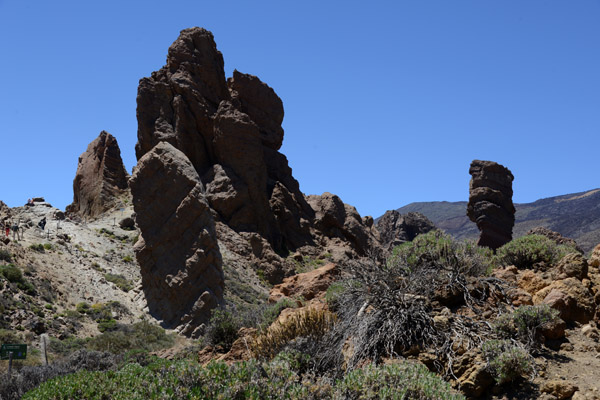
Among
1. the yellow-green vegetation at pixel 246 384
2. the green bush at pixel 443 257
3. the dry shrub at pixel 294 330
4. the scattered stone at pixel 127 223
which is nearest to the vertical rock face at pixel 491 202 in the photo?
the scattered stone at pixel 127 223

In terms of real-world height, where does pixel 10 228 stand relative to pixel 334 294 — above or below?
above

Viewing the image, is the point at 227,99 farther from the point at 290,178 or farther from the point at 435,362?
the point at 435,362

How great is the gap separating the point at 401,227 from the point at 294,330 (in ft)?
210

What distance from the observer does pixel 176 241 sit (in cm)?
2153

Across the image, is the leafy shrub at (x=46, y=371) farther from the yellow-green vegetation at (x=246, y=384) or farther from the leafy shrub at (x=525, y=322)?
the leafy shrub at (x=525, y=322)

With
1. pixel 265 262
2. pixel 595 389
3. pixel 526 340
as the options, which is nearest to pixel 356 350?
pixel 526 340

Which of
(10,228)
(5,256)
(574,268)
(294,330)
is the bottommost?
(294,330)

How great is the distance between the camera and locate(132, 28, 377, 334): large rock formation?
3884 cm

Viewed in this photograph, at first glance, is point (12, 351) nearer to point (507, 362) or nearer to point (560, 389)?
point (507, 362)

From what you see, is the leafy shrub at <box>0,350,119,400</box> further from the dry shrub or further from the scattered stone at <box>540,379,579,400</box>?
the scattered stone at <box>540,379,579,400</box>

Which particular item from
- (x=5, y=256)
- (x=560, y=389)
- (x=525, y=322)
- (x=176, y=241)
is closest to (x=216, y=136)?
(x=5, y=256)

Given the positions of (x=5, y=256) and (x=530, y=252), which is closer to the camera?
(x=530, y=252)

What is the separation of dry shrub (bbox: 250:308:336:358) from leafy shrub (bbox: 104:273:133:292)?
22.4m

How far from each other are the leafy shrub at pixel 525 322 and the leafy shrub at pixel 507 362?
42cm
